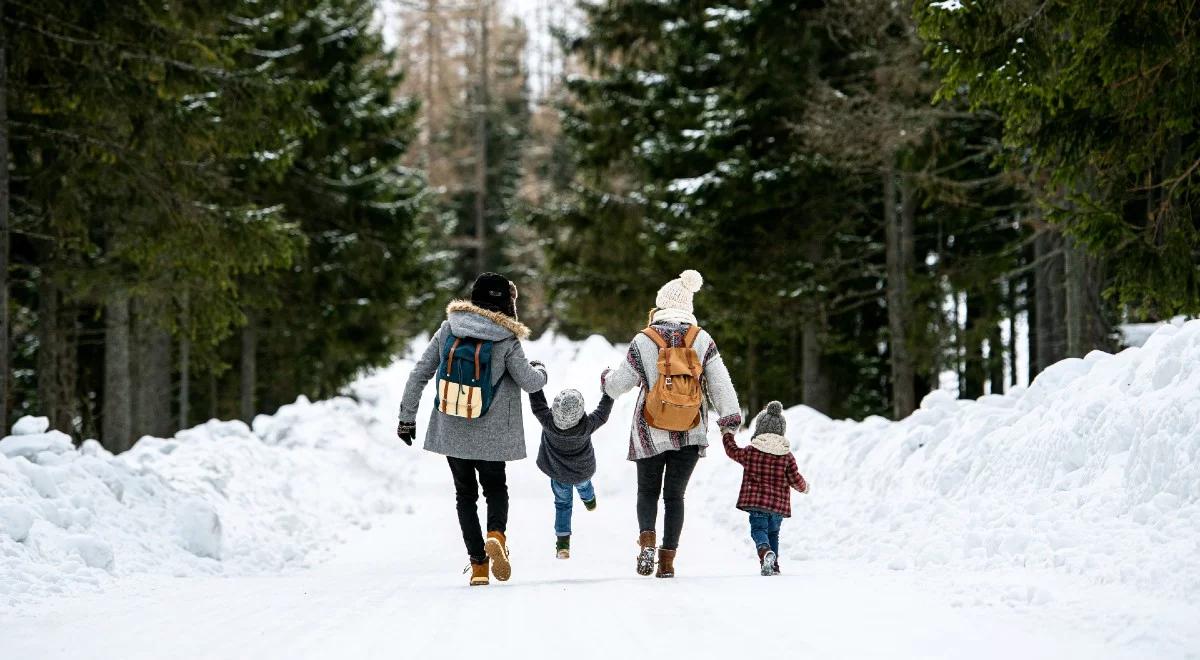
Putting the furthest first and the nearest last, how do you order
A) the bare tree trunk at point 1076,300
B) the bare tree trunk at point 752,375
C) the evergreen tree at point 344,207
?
the bare tree trunk at point 752,375 < the evergreen tree at point 344,207 < the bare tree trunk at point 1076,300

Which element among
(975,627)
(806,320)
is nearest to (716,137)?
(806,320)

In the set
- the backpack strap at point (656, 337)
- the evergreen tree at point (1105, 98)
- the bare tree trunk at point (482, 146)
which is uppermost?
the bare tree trunk at point (482, 146)

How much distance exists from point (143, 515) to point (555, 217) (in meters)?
15.9

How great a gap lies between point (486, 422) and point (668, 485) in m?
1.37

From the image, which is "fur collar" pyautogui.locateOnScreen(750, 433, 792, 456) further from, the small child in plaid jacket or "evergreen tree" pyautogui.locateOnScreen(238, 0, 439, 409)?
"evergreen tree" pyautogui.locateOnScreen(238, 0, 439, 409)

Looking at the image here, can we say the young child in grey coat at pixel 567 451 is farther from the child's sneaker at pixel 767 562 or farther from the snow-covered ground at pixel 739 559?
the child's sneaker at pixel 767 562

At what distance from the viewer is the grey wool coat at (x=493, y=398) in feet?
21.9

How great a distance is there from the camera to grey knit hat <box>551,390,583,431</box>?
754cm

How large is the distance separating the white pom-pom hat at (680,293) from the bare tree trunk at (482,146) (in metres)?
37.0

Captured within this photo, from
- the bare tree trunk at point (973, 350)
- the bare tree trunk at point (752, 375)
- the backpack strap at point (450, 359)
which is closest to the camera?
the backpack strap at point (450, 359)

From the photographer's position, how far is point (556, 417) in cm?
760

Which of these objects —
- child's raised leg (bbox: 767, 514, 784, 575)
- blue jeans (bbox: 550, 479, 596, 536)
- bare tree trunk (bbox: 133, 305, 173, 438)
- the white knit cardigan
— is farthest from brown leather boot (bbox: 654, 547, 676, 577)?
bare tree trunk (bbox: 133, 305, 173, 438)

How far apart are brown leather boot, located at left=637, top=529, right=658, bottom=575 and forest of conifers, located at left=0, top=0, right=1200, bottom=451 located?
420 cm

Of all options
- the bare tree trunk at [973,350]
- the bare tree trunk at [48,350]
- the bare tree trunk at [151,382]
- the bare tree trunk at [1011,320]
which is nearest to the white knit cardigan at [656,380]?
the bare tree trunk at [48,350]
